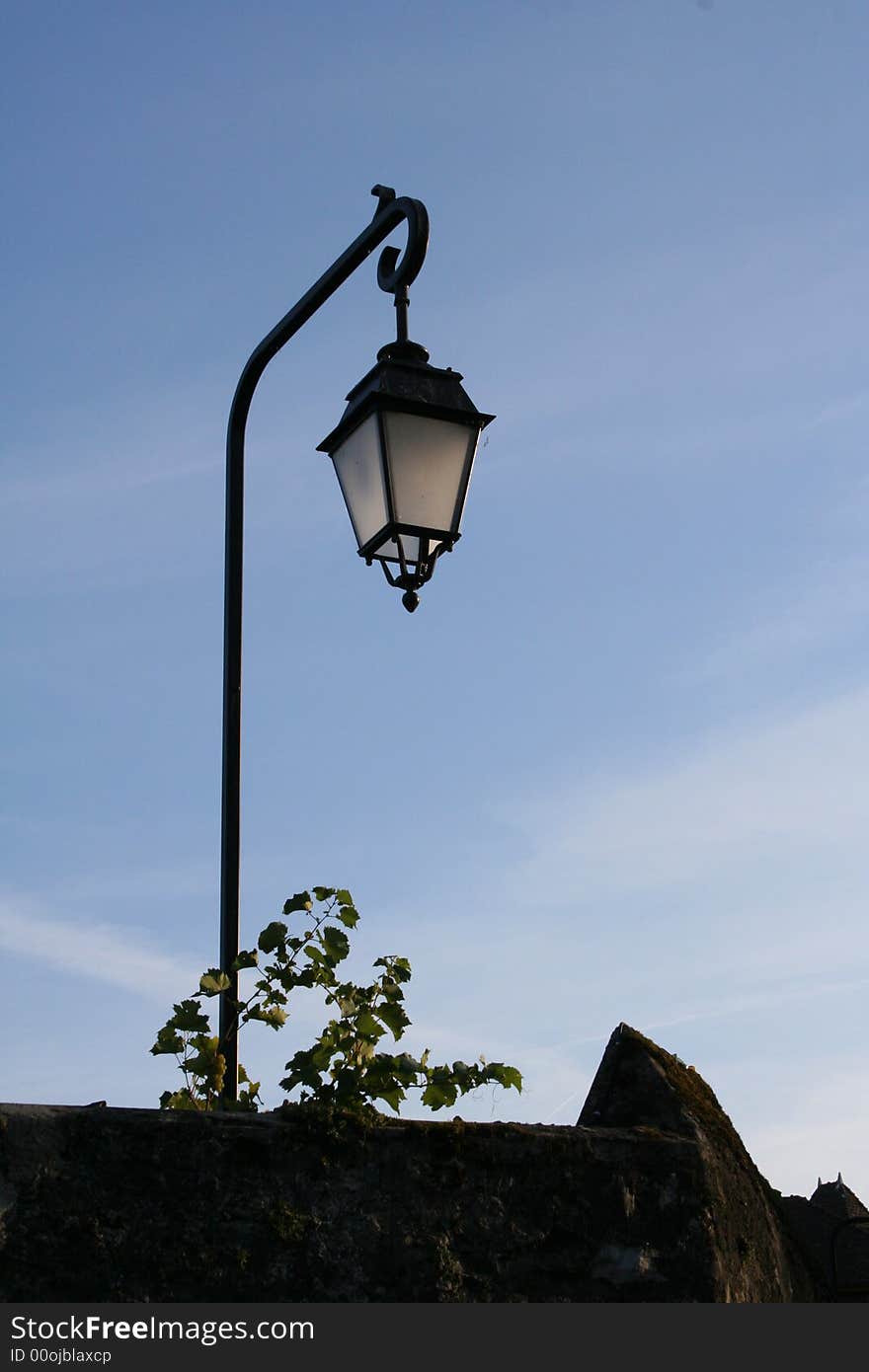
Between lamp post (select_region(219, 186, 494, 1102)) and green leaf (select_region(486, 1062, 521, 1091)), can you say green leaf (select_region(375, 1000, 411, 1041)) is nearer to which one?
green leaf (select_region(486, 1062, 521, 1091))

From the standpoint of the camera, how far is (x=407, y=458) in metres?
4.74

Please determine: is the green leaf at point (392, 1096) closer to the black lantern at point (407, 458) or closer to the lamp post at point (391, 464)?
the lamp post at point (391, 464)

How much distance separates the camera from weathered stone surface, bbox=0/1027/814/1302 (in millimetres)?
3193

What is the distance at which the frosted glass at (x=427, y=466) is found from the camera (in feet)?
15.5

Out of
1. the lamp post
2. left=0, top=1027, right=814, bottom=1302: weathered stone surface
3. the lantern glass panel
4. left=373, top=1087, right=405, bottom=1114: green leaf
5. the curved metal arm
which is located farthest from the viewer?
the lantern glass panel

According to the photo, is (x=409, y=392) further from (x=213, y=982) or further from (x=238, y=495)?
(x=213, y=982)

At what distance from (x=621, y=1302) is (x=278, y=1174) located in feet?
2.97

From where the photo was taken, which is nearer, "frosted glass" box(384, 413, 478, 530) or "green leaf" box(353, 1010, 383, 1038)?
"green leaf" box(353, 1010, 383, 1038)

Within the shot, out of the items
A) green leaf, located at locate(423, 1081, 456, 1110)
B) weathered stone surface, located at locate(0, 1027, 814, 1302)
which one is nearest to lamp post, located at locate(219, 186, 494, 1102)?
green leaf, located at locate(423, 1081, 456, 1110)

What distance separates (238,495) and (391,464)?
0.53 m

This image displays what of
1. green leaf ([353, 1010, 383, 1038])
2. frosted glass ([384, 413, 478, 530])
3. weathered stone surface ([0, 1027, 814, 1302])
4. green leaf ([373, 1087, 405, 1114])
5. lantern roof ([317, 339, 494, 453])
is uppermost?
lantern roof ([317, 339, 494, 453])
